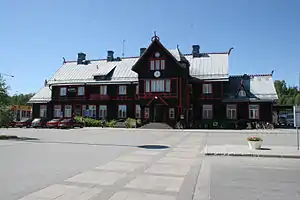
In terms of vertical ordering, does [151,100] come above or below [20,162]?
above

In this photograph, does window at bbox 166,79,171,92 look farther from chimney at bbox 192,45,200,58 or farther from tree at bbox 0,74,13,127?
tree at bbox 0,74,13,127

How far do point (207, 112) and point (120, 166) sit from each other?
1180 inches

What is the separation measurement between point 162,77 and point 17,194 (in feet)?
102

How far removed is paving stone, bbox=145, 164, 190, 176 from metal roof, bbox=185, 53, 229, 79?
2958cm

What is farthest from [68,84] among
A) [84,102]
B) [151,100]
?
[151,100]

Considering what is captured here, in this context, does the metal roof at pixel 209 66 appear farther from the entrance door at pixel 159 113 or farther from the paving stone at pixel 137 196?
the paving stone at pixel 137 196

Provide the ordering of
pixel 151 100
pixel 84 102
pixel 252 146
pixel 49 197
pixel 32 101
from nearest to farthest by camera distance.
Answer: pixel 49 197, pixel 252 146, pixel 151 100, pixel 84 102, pixel 32 101

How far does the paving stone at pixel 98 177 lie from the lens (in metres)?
7.03

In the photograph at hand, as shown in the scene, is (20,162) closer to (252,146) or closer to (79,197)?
(79,197)

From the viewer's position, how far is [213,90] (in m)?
37.4

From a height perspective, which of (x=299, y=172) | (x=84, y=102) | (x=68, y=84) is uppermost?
(x=68, y=84)

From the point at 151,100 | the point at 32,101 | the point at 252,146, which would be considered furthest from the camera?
the point at 32,101

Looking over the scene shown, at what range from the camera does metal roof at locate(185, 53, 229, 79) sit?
3784cm

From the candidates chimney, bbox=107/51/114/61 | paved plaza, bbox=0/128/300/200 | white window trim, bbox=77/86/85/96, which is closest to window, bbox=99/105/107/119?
white window trim, bbox=77/86/85/96
